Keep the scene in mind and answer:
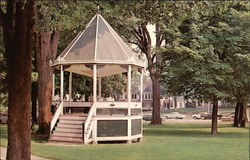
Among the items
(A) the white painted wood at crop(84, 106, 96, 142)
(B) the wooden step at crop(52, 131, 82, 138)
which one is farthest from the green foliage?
(B) the wooden step at crop(52, 131, 82, 138)

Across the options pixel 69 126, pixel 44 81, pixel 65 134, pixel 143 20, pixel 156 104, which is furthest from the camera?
pixel 156 104

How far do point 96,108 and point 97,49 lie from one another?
2823 millimetres

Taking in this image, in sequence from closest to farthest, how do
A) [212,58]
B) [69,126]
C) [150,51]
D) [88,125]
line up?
[88,125], [69,126], [212,58], [150,51]

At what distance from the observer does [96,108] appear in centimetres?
2094

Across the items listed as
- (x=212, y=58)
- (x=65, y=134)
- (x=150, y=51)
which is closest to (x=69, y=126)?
(x=65, y=134)

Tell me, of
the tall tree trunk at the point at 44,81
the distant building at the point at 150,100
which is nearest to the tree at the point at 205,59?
the tall tree trunk at the point at 44,81

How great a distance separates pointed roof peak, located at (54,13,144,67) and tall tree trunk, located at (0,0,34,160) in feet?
31.6

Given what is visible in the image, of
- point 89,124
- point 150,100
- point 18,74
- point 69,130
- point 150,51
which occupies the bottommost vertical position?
point 69,130

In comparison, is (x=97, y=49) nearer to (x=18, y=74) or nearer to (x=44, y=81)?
(x=44, y=81)

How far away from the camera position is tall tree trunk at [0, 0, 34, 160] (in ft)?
35.2

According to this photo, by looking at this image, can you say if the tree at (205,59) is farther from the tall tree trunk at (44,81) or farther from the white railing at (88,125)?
the white railing at (88,125)

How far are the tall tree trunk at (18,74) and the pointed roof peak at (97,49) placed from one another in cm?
964

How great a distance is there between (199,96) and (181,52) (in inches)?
119

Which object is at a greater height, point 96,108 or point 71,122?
point 96,108
